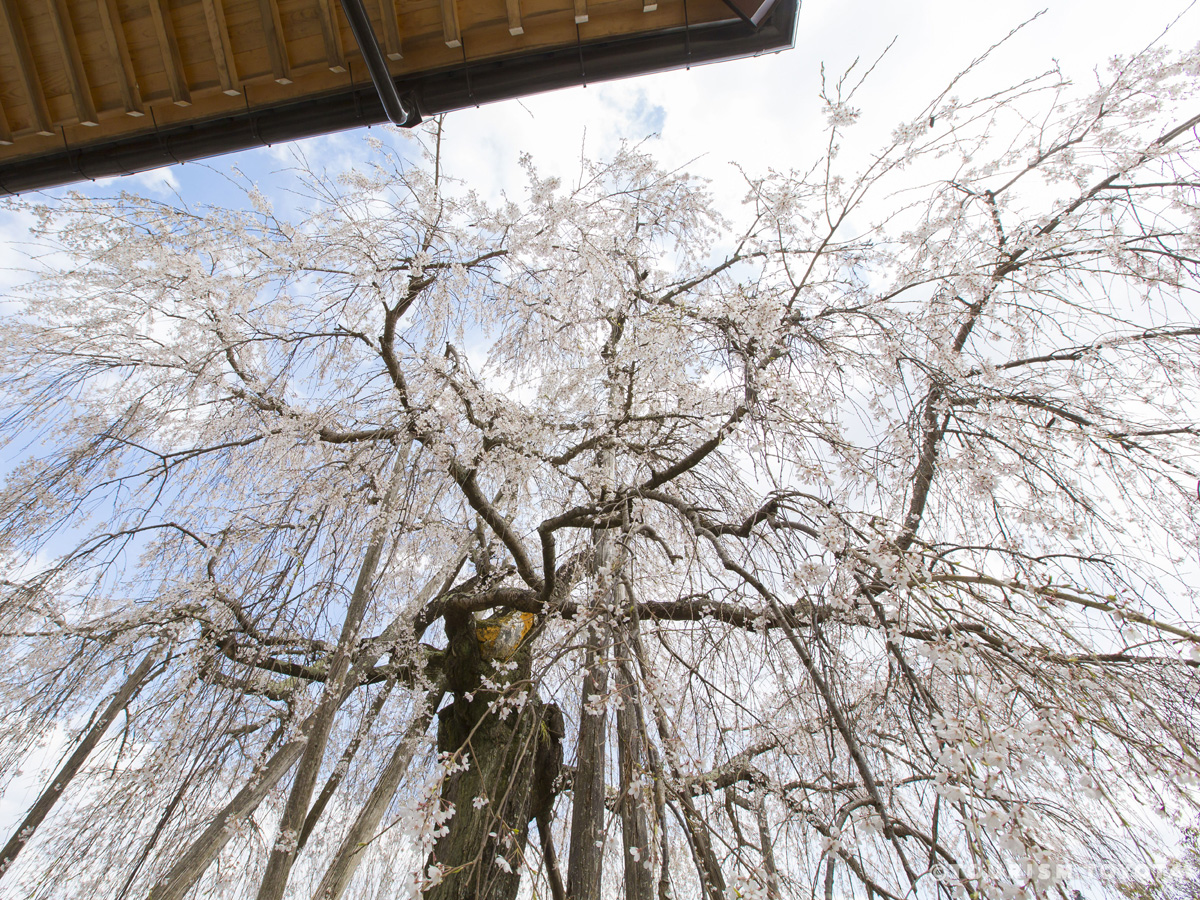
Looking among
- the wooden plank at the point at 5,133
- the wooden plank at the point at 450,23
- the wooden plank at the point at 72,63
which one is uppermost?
the wooden plank at the point at 450,23

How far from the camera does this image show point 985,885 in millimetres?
1489

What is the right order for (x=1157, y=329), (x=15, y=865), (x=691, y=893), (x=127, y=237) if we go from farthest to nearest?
1. (x=691, y=893)
2. (x=15, y=865)
3. (x=127, y=237)
4. (x=1157, y=329)

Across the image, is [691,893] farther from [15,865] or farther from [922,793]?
[15,865]

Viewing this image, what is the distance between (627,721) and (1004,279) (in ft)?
10.6

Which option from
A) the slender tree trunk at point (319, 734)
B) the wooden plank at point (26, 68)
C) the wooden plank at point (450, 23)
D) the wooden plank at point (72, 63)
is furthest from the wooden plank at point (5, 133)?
the slender tree trunk at point (319, 734)

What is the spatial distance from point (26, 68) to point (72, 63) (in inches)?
6.8

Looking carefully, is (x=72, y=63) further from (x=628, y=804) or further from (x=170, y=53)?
(x=628, y=804)

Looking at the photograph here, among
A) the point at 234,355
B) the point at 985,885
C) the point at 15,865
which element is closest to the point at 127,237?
the point at 234,355

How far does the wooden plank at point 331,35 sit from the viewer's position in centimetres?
248

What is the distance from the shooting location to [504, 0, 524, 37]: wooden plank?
2500 millimetres

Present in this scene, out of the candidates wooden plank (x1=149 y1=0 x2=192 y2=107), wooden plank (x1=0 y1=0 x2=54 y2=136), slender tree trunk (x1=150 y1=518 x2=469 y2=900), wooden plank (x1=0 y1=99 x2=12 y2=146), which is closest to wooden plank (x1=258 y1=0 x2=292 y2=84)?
wooden plank (x1=149 y1=0 x2=192 y2=107)

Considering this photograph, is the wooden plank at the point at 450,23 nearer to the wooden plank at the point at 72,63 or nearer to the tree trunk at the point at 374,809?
the wooden plank at the point at 72,63

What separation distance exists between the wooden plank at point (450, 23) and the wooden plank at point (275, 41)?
703 millimetres

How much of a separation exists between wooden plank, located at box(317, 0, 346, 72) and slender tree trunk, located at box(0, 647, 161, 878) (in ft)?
10.3
